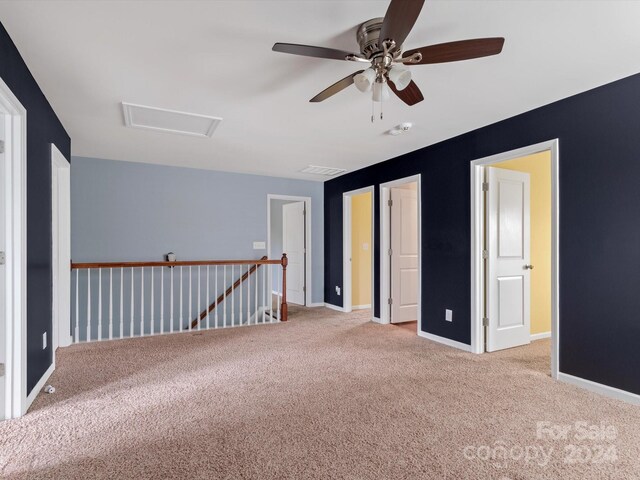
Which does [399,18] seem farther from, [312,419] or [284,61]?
[312,419]

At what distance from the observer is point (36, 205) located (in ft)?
8.74

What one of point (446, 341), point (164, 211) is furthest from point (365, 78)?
point (164, 211)

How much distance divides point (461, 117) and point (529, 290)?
2.16 m

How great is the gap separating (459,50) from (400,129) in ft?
6.07

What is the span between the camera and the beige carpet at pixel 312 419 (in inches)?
71.2

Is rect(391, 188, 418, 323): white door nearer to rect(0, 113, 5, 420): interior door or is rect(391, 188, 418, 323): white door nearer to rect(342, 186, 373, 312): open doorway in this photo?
rect(342, 186, 373, 312): open doorway

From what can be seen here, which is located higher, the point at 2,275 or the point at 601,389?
the point at 2,275

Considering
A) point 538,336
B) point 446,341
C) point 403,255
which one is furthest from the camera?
point 403,255

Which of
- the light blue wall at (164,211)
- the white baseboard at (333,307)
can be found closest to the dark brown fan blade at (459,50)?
the light blue wall at (164,211)

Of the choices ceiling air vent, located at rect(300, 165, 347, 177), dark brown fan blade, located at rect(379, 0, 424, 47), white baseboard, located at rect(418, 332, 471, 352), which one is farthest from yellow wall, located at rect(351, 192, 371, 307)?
dark brown fan blade, located at rect(379, 0, 424, 47)

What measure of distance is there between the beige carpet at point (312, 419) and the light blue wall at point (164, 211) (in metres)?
1.85

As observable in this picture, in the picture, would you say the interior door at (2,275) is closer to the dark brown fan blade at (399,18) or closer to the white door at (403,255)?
the dark brown fan blade at (399,18)

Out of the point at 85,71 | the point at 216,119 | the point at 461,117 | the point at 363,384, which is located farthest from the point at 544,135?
the point at 85,71

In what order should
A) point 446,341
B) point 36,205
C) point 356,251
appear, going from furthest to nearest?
point 356,251 < point 446,341 < point 36,205
